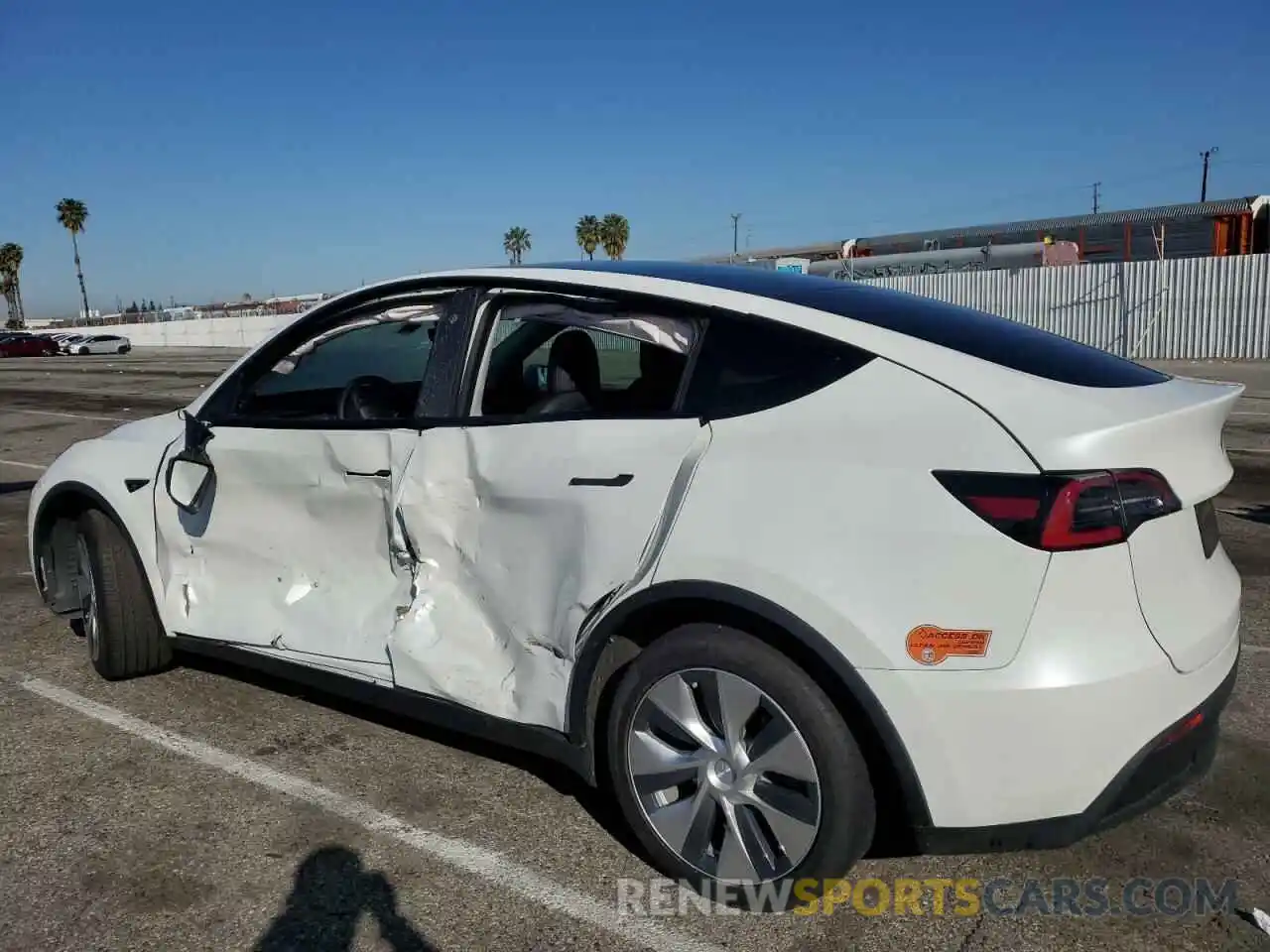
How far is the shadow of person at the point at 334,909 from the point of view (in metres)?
2.67

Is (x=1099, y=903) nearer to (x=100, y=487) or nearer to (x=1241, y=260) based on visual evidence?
(x=100, y=487)

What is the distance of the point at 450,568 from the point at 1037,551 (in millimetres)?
1696

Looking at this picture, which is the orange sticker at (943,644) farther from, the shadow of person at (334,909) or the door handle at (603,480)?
the shadow of person at (334,909)

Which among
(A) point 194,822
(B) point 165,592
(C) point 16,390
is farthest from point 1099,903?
(C) point 16,390

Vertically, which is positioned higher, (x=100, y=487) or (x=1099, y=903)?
(x=100, y=487)

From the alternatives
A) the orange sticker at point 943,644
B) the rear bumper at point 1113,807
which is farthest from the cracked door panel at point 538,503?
the rear bumper at point 1113,807

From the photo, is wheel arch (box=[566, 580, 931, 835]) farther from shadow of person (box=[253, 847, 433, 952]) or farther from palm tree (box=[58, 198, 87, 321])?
palm tree (box=[58, 198, 87, 321])

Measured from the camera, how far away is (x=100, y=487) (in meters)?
4.22

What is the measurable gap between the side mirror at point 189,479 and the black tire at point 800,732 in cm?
198

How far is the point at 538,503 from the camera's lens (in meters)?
2.96

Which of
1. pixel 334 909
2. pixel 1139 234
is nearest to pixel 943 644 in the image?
pixel 334 909

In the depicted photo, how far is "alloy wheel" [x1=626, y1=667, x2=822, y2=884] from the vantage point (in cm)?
253

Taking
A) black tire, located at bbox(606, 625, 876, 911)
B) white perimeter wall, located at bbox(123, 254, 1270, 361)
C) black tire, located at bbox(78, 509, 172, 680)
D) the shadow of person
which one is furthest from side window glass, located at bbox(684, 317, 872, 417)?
white perimeter wall, located at bbox(123, 254, 1270, 361)

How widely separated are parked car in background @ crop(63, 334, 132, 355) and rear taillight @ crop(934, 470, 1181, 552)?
56468mm
